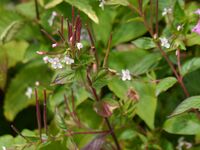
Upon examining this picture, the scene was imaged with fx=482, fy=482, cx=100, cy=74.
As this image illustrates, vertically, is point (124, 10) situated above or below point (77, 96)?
above

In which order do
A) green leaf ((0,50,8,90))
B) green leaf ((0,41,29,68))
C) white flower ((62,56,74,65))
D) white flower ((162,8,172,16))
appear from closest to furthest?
white flower ((62,56,74,65)) < white flower ((162,8,172,16)) < green leaf ((0,50,8,90)) < green leaf ((0,41,29,68))

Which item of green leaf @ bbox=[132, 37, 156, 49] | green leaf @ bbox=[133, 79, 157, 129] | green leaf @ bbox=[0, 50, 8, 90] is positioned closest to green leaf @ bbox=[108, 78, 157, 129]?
green leaf @ bbox=[133, 79, 157, 129]

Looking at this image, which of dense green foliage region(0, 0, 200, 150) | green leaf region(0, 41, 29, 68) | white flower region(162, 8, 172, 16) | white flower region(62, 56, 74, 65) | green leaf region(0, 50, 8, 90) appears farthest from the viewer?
green leaf region(0, 41, 29, 68)

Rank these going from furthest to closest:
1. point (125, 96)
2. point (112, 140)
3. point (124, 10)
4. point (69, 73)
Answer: point (124, 10)
point (112, 140)
point (125, 96)
point (69, 73)

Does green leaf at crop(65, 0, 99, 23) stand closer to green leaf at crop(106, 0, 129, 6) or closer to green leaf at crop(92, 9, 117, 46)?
green leaf at crop(106, 0, 129, 6)

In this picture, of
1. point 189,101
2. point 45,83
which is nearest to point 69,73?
point 189,101

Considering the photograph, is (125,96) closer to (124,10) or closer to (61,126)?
(61,126)

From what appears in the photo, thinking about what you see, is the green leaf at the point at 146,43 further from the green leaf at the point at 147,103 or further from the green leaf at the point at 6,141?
the green leaf at the point at 6,141

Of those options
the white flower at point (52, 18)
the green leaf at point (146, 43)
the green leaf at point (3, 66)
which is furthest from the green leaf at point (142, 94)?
the green leaf at point (3, 66)
